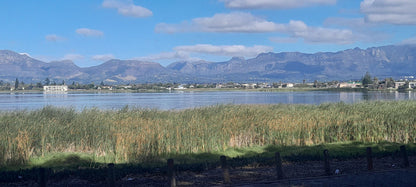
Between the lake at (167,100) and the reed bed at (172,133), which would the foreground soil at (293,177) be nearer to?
the reed bed at (172,133)

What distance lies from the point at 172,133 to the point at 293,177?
736cm

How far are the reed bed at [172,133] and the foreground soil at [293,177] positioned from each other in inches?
159

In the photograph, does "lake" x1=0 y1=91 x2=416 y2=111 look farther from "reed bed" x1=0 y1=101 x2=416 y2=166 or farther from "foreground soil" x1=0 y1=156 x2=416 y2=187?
"foreground soil" x1=0 y1=156 x2=416 y2=187

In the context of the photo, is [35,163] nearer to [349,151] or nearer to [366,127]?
[349,151]

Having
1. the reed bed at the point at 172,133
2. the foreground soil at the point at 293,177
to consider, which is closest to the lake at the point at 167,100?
the reed bed at the point at 172,133

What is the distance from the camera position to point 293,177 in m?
11.4

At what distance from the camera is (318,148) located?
17.2m

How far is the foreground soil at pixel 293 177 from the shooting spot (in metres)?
10.6

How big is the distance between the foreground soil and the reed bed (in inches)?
159

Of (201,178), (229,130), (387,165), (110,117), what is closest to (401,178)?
(387,165)

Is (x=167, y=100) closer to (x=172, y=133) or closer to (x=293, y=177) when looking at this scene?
(x=172, y=133)

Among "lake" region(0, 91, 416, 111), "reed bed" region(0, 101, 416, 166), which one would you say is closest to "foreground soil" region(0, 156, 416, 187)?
"reed bed" region(0, 101, 416, 166)

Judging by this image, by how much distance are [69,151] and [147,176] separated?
19.7 ft

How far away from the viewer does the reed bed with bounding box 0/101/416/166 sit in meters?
16.2
